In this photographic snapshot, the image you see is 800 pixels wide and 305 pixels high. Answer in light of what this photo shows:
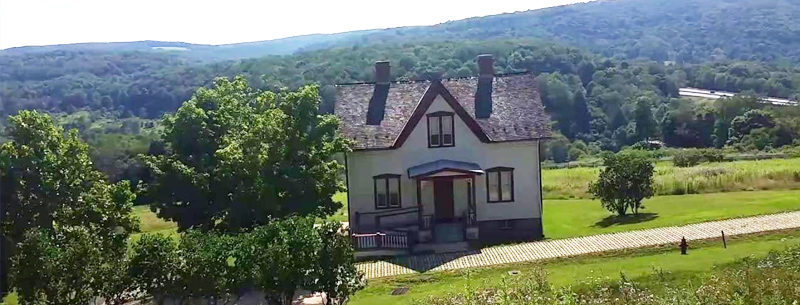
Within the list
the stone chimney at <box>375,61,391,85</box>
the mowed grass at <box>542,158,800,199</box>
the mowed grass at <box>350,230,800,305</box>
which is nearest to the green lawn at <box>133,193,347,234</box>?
the stone chimney at <box>375,61,391,85</box>

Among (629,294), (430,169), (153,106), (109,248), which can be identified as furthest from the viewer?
(153,106)

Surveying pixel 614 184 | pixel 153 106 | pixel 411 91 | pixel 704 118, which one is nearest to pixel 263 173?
pixel 411 91

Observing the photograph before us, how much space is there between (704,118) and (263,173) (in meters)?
83.5

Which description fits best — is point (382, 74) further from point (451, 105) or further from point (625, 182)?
point (625, 182)

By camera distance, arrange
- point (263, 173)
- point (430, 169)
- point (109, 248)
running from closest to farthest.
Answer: point (109, 248), point (263, 173), point (430, 169)

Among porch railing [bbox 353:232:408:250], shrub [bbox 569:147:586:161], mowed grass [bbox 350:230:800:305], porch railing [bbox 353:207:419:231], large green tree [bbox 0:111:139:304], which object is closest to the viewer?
mowed grass [bbox 350:230:800:305]

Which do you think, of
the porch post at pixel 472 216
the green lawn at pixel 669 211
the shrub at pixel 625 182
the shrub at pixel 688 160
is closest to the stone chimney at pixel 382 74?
the porch post at pixel 472 216

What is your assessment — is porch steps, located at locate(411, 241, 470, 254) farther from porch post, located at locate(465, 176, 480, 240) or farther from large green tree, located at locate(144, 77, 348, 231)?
large green tree, located at locate(144, 77, 348, 231)

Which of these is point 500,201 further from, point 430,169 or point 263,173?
point 263,173

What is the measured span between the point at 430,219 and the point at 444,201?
1.14 meters

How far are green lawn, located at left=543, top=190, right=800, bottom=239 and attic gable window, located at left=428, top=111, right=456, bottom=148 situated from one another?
17.1ft

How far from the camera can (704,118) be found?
4011 inches

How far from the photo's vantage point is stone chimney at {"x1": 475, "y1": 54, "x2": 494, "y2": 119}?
34.6m

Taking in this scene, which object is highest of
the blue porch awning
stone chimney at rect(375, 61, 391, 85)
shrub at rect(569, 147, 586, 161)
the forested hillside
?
stone chimney at rect(375, 61, 391, 85)
